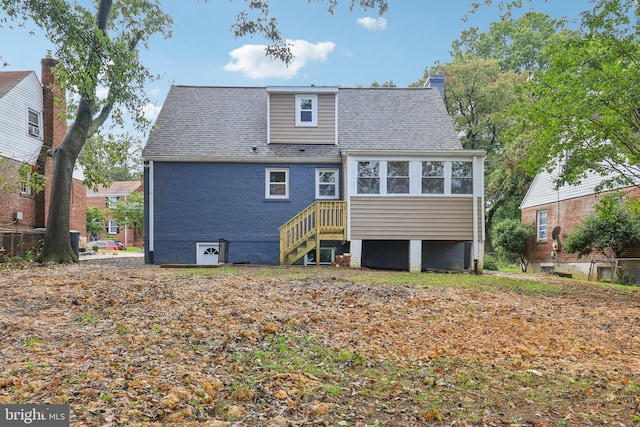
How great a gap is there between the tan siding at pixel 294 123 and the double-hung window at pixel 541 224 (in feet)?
36.9

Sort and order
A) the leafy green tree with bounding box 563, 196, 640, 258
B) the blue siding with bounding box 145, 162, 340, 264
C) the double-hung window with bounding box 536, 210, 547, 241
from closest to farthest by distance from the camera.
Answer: the leafy green tree with bounding box 563, 196, 640, 258
the blue siding with bounding box 145, 162, 340, 264
the double-hung window with bounding box 536, 210, 547, 241

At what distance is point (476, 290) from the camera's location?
29.2 ft

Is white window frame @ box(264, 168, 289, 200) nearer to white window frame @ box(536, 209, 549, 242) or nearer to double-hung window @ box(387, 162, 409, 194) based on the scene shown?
double-hung window @ box(387, 162, 409, 194)

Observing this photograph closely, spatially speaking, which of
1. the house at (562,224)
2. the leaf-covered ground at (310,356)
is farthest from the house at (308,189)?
the leaf-covered ground at (310,356)

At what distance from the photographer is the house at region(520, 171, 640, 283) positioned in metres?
15.6

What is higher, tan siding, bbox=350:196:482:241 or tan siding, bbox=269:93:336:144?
tan siding, bbox=269:93:336:144

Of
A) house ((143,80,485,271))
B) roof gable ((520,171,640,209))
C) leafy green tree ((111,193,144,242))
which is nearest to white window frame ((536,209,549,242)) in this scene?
roof gable ((520,171,640,209))

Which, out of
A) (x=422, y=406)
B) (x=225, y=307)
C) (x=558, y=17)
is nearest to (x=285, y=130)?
(x=558, y=17)

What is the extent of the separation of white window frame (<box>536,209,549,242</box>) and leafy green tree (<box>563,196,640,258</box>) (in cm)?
361

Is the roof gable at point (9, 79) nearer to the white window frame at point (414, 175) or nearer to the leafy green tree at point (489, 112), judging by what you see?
the white window frame at point (414, 175)

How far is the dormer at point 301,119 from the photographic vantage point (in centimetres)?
1559

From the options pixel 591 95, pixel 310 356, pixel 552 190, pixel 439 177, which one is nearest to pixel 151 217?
pixel 439 177

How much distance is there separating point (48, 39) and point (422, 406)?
11.9 m

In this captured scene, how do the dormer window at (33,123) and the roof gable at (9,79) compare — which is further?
the dormer window at (33,123)
